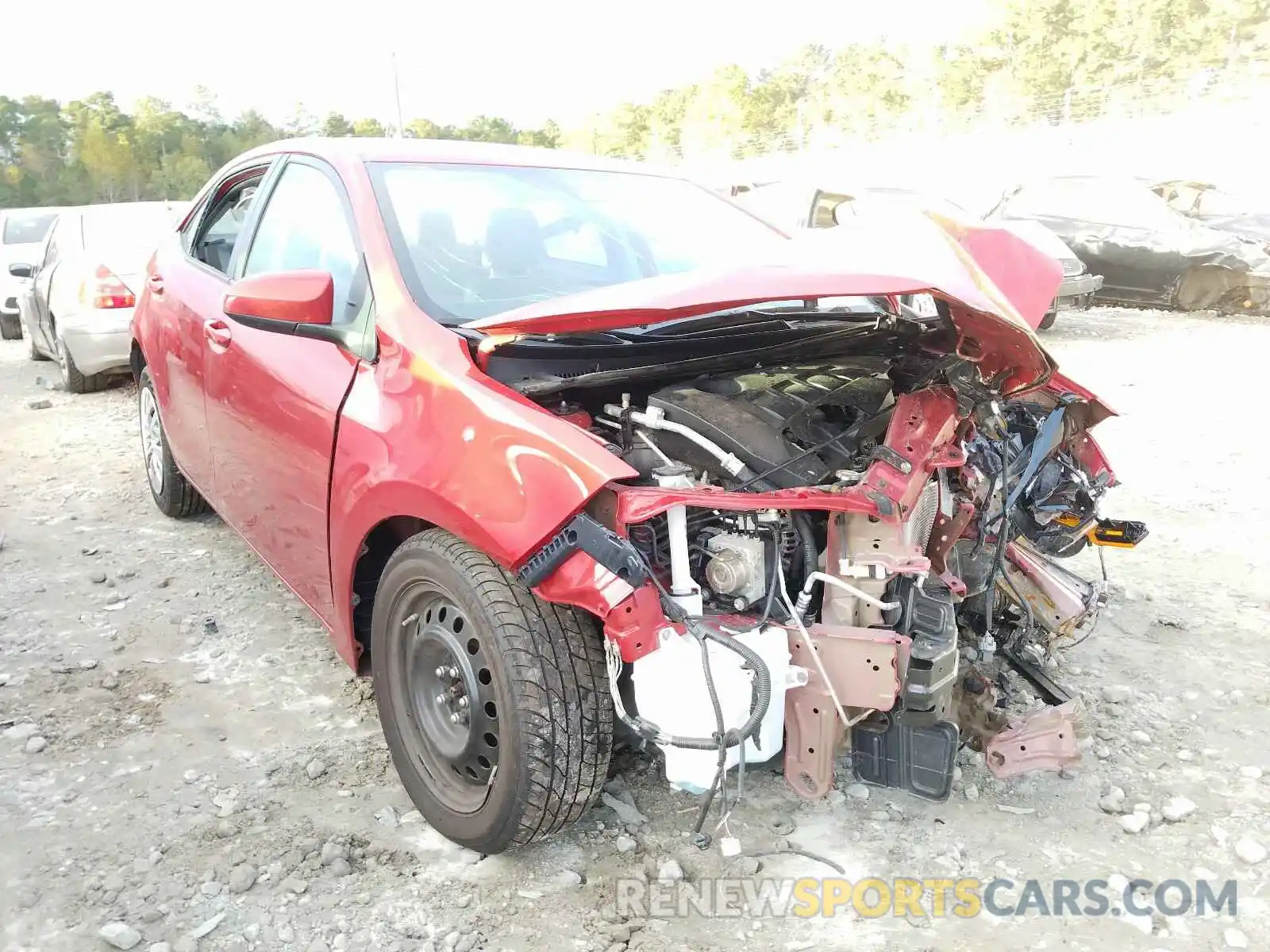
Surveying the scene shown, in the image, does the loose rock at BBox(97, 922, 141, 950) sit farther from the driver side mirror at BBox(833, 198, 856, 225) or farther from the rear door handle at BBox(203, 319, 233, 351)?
the driver side mirror at BBox(833, 198, 856, 225)

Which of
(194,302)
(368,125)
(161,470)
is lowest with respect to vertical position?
(161,470)

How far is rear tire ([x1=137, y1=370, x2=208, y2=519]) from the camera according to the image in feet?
14.5

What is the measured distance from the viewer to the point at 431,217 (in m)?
2.70

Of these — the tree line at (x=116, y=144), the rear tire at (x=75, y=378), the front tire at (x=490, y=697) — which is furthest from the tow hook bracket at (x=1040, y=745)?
the tree line at (x=116, y=144)

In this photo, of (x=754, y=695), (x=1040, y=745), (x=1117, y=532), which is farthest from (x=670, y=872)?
(x=1117, y=532)

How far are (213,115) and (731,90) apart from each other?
40175mm

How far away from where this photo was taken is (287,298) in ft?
7.77

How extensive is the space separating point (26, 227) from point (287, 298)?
12632 millimetres

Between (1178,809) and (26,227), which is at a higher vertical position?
(26,227)

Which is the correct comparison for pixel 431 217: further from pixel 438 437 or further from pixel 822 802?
pixel 822 802

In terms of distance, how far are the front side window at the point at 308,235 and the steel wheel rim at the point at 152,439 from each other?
161 centimetres

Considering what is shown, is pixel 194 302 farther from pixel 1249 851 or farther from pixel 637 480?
pixel 1249 851

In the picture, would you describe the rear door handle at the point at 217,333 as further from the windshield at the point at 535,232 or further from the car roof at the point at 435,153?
the windshield at the point at 535,232

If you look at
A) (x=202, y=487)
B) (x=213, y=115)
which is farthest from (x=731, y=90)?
(x=202, y=487)
